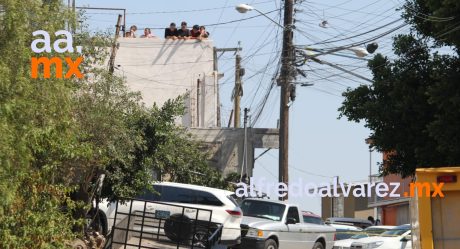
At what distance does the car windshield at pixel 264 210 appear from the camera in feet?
76.5

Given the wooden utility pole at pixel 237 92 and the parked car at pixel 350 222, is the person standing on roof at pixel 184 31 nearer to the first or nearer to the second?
the wooden utility pole at pixel 237 92

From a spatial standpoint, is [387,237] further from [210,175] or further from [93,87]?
[210,175]

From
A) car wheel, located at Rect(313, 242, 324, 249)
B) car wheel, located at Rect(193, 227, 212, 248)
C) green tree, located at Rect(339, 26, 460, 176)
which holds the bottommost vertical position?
car wheel, located at Rect(193, 227, 212, 248)

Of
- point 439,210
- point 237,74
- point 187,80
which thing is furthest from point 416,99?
point 237,74

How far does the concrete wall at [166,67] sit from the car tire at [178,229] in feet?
81.4

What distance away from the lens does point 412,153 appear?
22.0m

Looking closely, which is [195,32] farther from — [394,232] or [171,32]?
[394,232]

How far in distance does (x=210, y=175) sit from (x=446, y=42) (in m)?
16.6

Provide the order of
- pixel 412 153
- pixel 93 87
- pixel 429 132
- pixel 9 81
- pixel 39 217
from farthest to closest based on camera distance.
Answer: pixel 412 153 → pixel 429 132 → pixel 93 87 → pixel 39 217 → pixel 9 81

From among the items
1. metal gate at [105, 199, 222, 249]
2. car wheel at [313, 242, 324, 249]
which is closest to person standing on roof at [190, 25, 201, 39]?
car wheel at [313, 242, 324, 249]

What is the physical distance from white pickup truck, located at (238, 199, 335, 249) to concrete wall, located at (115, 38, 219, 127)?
16519 millimetres

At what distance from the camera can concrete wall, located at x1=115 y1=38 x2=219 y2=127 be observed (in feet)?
132

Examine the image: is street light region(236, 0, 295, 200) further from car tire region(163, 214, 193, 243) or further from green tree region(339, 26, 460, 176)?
car tire region(163, 214, 193, 243)

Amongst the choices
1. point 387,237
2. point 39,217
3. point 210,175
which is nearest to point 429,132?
point 387,237
